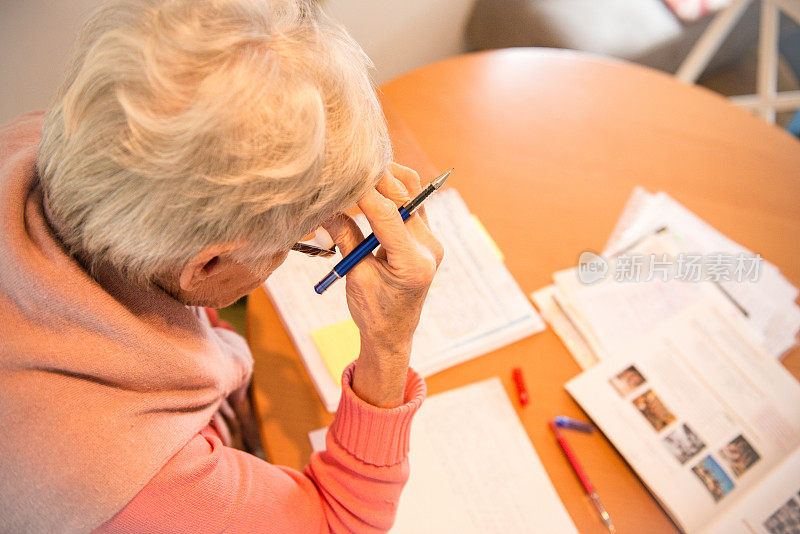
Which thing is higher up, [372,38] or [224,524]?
[372,38]

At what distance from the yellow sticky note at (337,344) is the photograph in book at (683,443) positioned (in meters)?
0.58

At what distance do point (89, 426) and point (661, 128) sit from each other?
138 cm

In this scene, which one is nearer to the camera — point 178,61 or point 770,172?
point 178,61

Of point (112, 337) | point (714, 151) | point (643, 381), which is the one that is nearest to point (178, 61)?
point (112, 337)

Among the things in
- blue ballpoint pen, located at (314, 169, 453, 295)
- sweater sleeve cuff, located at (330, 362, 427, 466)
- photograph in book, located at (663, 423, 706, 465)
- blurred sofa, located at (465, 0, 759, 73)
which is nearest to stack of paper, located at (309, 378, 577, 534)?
sweater sleeve cuff, located at (330, 362, 427, 466)

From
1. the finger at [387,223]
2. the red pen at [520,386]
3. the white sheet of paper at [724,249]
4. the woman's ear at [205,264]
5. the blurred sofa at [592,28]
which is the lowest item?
the red pen at [520,386]

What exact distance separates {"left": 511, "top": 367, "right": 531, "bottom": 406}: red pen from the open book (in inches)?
3.5

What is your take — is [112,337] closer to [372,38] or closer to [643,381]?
[643,381]

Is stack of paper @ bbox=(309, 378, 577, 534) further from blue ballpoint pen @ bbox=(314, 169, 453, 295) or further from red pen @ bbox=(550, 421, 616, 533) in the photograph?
blue ballpoint pen @ bbox=(314, 169, 453, 295)

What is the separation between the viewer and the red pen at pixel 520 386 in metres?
0.99

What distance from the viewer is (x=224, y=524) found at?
26.2 inches

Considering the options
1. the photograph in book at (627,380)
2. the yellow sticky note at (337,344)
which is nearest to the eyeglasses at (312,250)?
the yellow sticky note at (337,344)

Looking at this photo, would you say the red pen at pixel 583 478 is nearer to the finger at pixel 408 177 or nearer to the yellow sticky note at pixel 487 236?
the yellow sticky note at pixel 487 236

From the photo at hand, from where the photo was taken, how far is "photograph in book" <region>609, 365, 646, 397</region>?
1021 millimetres
